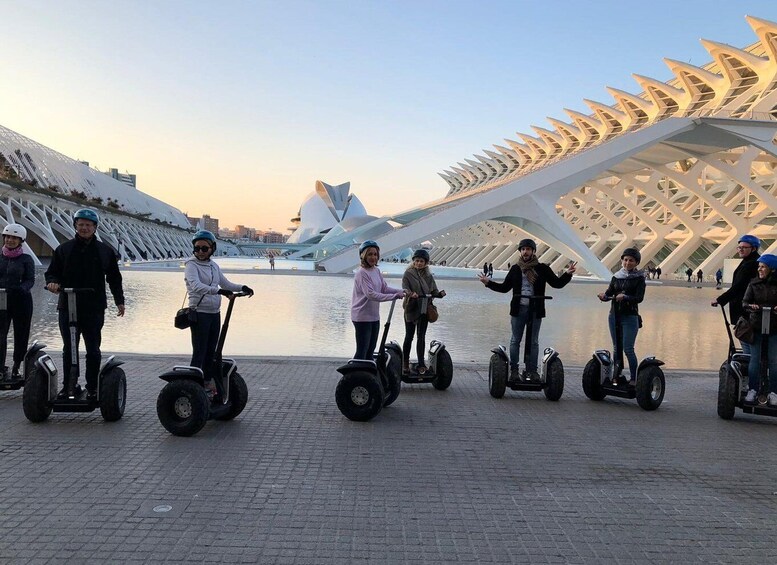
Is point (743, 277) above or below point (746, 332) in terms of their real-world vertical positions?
above

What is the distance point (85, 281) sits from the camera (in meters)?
4.52

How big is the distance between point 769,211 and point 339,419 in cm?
4228

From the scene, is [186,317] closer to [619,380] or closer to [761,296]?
[619,380]

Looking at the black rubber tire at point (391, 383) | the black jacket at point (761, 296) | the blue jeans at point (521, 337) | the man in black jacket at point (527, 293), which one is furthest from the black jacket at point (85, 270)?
the black jacket at point (761, 296)

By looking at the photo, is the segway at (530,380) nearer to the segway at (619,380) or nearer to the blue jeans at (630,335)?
the segway at (619,380)

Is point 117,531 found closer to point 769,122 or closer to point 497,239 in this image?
point 769,122

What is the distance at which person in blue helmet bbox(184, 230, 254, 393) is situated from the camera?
4406 mm

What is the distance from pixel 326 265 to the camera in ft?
101

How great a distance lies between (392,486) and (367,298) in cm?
202

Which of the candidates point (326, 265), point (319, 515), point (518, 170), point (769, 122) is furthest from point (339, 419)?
point (518, 170)

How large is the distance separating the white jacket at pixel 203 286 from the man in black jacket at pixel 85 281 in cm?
59

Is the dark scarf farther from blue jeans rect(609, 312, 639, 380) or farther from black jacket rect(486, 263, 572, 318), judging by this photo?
blue jeans rect(609, 312, 639, 380)

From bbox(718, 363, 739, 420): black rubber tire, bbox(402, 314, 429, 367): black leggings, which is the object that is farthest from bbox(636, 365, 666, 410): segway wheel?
bbox(402, 314, 429, 367): black leggings

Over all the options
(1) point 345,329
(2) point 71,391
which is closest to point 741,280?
(2) point 71,391
